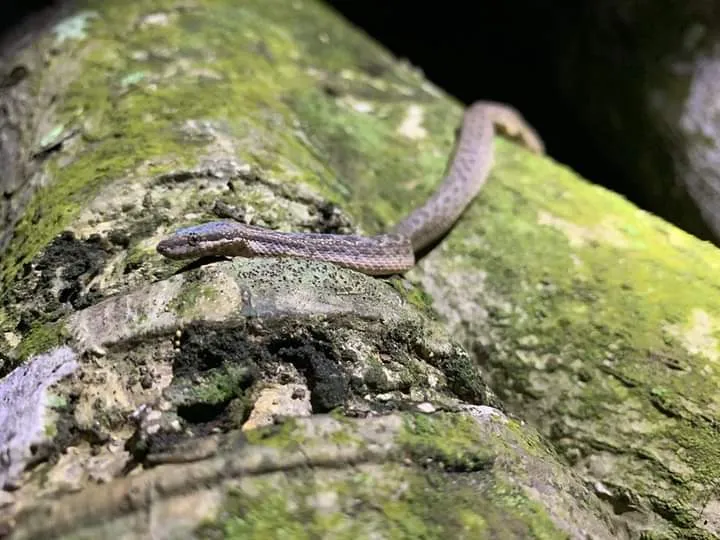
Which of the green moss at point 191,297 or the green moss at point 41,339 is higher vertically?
the green moss at point 191,297

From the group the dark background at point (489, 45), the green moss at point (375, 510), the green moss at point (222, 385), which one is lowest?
the dark background at point (489, 45)

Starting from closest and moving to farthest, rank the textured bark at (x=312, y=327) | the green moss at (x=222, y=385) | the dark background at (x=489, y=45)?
1. the textured bark at (x=312, y=327)
2. the green moss at (x=222, y=385)
3. the dark background at (x=489, y=45)

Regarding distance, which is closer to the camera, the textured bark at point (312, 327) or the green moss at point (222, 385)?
the textured bark at point (312, 327)

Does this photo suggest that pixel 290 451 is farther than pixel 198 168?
No

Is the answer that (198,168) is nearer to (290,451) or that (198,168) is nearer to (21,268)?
(21,268)

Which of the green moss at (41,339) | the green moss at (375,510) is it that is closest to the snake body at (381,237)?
the green moss at (41,339)

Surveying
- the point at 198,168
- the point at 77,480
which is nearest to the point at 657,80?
the point at 198,168

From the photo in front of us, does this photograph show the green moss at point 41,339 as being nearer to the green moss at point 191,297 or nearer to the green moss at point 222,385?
the green moss at point 191,297

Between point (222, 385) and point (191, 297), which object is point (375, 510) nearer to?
point (222, 385)
